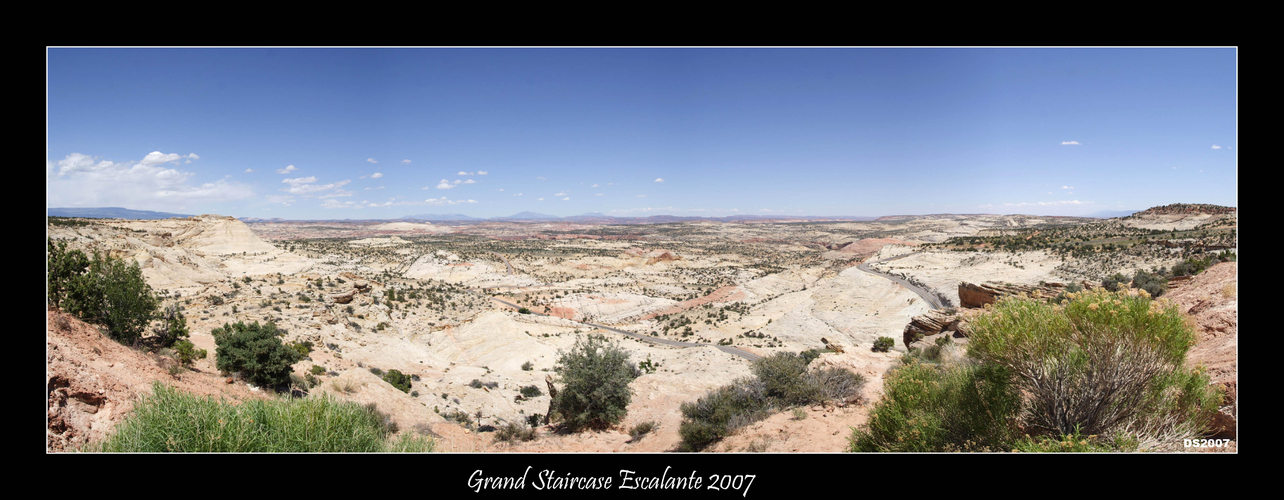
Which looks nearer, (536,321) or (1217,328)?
(1217,328)

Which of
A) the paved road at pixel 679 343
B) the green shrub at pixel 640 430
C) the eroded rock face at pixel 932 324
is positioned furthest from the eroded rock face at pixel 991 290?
the green shrub at pixel 640 430

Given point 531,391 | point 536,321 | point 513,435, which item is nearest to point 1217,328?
point 513,435

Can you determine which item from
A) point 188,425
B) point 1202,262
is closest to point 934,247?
point 1202,262

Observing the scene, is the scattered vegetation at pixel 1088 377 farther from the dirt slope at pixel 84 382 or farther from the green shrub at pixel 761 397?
the dirt slope at pixel 84 382

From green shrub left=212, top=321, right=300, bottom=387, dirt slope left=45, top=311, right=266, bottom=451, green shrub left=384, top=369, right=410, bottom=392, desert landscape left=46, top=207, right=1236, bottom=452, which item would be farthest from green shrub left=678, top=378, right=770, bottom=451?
green shrub left=212, top=321, right=300, bottom=387

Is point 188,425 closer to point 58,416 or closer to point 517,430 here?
point 58,416

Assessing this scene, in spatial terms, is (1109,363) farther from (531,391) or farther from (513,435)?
(531,391)
